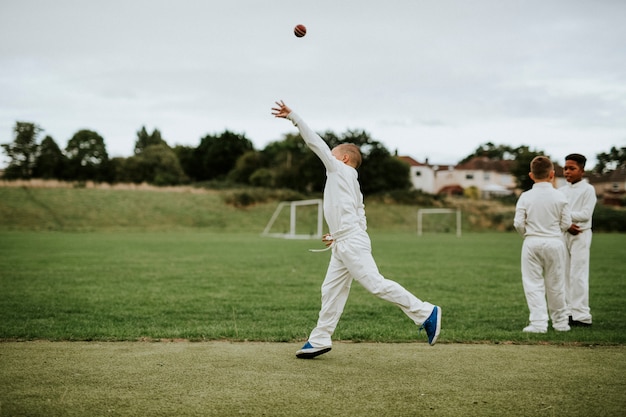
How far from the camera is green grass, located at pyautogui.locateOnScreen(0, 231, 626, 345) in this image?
7.49 meters

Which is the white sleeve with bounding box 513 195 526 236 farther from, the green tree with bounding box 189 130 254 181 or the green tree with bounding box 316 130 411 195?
the green tree with bounding box 189 130 254 181

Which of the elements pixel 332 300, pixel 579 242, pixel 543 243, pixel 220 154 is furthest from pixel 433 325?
pixel 220 154

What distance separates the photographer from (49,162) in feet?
285

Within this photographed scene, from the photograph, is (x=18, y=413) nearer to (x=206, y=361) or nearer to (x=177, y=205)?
(x=206, y=361)

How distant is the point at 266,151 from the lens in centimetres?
10288

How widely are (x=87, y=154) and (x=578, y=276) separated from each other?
104 metres

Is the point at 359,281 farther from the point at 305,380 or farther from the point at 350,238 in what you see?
the point at 305,380

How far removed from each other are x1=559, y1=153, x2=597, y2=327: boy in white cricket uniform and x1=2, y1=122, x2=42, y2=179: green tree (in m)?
92.9

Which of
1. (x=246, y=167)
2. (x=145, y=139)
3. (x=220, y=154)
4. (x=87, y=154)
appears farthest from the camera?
(x=145, y=139)

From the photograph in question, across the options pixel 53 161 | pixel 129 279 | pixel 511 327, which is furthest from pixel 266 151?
pixel 511 327

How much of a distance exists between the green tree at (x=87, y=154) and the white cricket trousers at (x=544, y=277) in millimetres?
88521

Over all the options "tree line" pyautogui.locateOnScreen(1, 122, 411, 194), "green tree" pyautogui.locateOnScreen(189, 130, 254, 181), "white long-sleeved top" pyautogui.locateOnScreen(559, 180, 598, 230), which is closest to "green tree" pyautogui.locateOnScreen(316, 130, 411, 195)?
"tree line" pyautogui.locateOnScreen(1, 122, 411, 194)

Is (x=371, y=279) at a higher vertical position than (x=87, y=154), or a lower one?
lower

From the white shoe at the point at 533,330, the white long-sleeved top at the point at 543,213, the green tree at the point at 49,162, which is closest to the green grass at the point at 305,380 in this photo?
the white shoe at the point at 533,330
